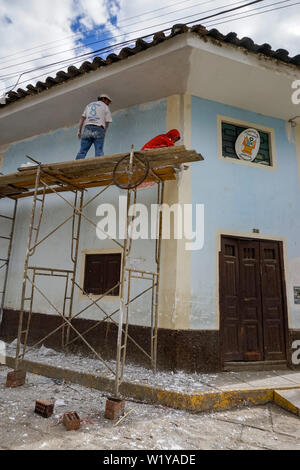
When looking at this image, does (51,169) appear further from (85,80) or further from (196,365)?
(196,365)

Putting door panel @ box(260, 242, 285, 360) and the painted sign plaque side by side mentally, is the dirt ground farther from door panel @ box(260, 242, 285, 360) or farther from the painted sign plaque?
the painted sign plaque

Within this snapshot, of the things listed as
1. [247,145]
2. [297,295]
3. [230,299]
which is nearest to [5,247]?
[230,299]

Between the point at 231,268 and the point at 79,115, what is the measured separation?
5.17m

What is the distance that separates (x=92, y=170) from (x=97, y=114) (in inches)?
55.3

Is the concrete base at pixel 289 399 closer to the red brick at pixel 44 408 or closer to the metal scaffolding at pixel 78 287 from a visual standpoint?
the metal scaffolding at pixel 78 287

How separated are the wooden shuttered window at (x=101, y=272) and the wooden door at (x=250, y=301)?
2109 mm

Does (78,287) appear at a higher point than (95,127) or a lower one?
lower

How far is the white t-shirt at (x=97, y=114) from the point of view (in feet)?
19.8

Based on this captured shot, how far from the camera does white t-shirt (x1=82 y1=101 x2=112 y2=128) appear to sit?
19.8ft

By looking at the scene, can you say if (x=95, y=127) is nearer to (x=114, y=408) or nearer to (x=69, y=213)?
(x=69, y=213)

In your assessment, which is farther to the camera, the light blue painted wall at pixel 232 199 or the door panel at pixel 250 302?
the door panel at pixel 250 302

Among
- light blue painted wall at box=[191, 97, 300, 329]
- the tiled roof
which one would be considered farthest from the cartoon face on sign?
the tiled roof

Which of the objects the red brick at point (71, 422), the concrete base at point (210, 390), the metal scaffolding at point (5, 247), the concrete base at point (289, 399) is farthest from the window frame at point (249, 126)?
the metal scaffolding at point (5, 247)

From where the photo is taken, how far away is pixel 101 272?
20.8ft
